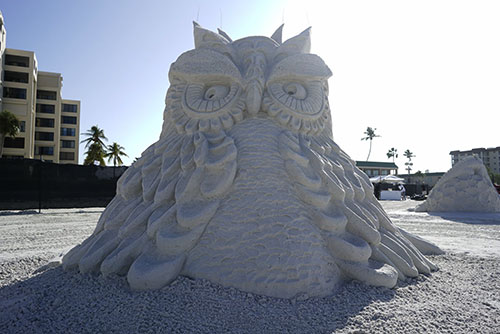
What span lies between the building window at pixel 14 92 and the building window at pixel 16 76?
42.3 inches

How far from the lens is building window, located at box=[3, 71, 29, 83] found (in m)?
26.1

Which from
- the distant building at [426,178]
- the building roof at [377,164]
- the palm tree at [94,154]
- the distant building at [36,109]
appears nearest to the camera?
the distant building at [36,109]

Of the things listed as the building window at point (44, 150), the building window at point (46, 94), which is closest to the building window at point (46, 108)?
the building window at point (46, 94)

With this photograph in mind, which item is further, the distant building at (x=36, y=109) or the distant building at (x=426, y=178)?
the distant building at (x=426, y=178)

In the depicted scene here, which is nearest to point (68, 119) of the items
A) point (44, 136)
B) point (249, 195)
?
point (44, 136)

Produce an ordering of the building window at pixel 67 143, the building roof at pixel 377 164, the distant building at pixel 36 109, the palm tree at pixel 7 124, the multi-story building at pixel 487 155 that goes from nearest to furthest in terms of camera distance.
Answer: the palm tree at pixel 7 124, the distant building at pixel 36 109, the building window at pixel 67 143, the building roof at pixel 377 164, the multi-story building at pixel 487 155

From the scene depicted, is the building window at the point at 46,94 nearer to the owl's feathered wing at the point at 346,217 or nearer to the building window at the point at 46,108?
the building window at the point at 46,108

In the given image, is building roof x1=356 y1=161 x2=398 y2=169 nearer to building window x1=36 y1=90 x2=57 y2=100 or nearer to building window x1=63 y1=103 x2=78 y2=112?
building window x1=63 y1=103 x2=78 y2=112

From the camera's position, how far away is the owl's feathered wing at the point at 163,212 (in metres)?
2.29

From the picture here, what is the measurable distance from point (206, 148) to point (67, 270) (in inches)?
66.8

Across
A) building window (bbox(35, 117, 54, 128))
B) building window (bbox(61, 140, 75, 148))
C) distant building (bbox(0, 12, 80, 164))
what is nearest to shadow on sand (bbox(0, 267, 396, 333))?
distant building (bbox(0, 12, 80, 164))

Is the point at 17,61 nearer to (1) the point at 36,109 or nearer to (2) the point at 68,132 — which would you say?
(1) the point at 36,109

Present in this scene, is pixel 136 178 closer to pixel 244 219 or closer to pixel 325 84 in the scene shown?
pixel 244 219

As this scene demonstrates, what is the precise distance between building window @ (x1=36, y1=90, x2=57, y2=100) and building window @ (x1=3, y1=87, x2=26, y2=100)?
16.5 ft
